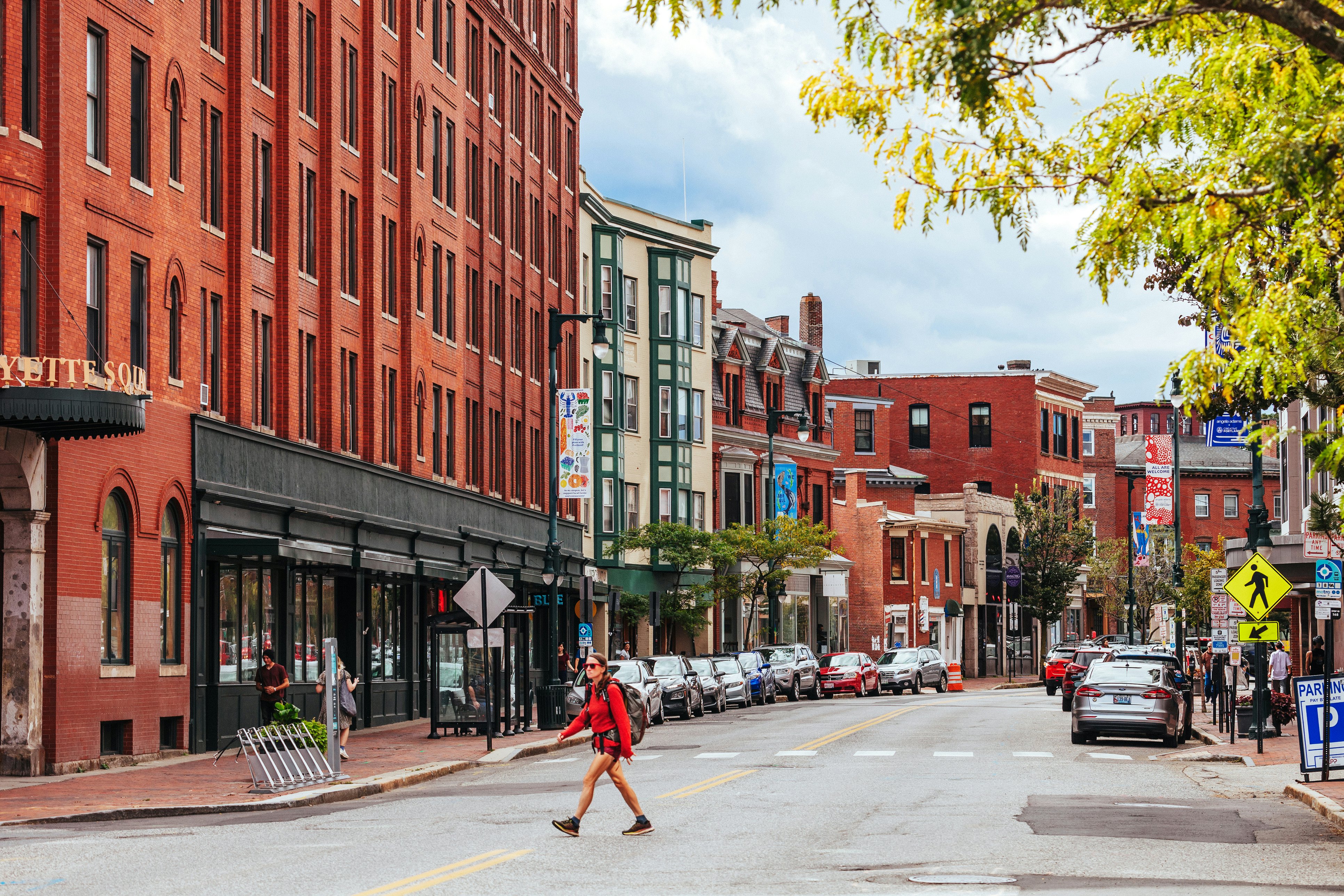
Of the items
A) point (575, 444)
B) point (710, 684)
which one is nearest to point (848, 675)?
point (710, 684)

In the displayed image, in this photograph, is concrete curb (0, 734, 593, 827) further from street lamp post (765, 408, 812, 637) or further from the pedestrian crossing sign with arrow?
street lamp post (765, 408, 812, 637)

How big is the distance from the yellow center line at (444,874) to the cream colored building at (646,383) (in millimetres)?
44558

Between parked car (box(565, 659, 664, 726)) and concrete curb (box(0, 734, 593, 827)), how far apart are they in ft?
35.4

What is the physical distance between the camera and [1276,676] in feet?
118

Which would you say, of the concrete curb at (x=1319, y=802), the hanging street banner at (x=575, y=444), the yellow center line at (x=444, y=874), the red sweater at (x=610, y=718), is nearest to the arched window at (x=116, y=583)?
the red sweater at (x=610, y=718)

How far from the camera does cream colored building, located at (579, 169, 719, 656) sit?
6109 centimetres

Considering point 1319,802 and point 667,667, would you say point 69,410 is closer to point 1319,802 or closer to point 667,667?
point 1319,802

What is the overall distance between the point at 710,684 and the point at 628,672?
7.93 metres

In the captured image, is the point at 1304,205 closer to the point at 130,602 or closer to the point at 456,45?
the point at 130,602

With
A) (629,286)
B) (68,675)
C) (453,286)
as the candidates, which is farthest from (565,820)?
(629,286)

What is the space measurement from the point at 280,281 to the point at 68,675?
36.5 feet

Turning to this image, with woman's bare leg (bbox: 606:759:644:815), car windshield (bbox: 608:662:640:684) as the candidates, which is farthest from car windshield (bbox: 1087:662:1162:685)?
woman's bare leg (bbox: 606:759:644:815)

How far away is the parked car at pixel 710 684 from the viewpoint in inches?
1821

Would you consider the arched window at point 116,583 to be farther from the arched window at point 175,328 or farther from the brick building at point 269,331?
the arched window at point 175,328
